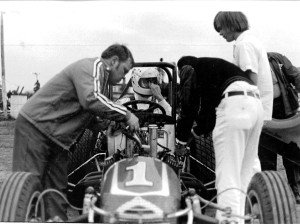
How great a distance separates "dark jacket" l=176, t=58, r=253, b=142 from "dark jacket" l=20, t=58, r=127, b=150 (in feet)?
1.63

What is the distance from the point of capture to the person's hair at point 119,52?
11.0ft

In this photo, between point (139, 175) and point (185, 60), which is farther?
point (185, 60)

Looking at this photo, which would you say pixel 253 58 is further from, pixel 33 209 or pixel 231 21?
pixel 33 209

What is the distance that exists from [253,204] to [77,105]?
1.15 metres

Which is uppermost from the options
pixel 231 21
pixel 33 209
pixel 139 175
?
pixel 231 21

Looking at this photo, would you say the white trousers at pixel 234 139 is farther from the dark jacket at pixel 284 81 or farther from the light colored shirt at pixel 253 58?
the dark jacket at pixel 284 81

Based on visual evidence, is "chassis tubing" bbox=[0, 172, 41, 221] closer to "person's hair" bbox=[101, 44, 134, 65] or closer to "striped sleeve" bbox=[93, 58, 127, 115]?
"striped sleeve" bbox=[93, 58, 127, 115]

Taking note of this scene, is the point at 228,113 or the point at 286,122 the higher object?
the point at 228,113

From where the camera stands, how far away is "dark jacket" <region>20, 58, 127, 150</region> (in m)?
3.29

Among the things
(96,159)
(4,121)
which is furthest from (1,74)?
(96,159)

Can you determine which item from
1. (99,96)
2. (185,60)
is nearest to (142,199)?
(99,96)

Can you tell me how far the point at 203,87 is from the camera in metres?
3.44

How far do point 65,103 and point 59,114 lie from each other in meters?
0.07

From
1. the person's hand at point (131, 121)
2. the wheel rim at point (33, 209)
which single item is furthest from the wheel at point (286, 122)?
the wheel rim at point (33, 209)
